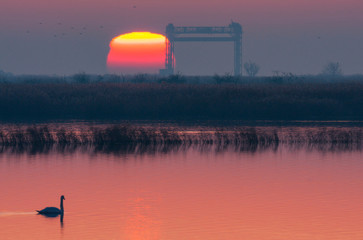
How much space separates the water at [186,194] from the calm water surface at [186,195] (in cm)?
2

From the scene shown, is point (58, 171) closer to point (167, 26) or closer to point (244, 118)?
point (244, 118)

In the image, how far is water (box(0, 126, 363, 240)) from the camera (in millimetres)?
15883

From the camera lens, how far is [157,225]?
643 inches

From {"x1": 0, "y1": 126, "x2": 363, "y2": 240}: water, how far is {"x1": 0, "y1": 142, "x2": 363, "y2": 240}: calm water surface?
2 cm

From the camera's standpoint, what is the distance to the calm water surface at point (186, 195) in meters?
15.9

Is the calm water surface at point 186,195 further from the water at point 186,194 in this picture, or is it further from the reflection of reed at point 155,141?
the reflection of reed at point 155,141

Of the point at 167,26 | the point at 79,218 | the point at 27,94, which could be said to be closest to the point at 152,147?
the point at 79,218

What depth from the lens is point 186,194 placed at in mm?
20047

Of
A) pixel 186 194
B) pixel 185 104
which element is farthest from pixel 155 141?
pixel 185 104

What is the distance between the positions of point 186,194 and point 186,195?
0.51ft

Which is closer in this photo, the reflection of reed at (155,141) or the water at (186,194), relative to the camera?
the water at (186,194)

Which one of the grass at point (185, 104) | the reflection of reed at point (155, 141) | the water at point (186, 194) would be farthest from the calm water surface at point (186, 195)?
the grass at point (185, 104)

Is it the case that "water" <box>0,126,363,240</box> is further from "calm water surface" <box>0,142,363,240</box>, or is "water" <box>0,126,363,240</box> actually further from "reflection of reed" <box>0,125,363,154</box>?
"reflection of reed" <box>0,125,363,154</box>

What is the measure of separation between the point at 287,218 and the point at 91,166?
1021 centimetres
